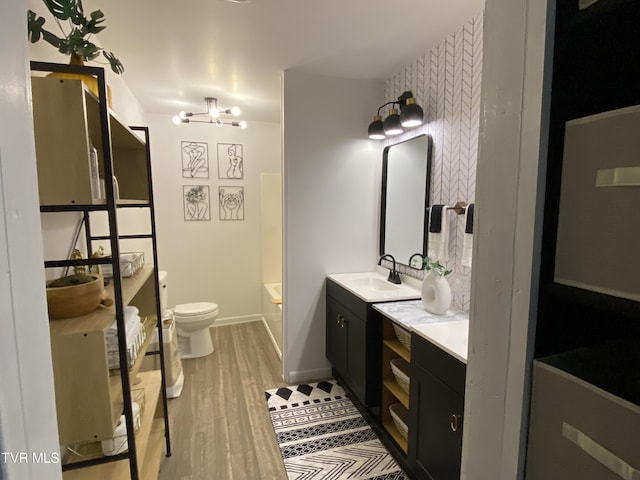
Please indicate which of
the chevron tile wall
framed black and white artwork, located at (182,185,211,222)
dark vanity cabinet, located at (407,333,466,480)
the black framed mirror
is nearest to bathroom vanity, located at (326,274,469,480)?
dark vanity cabinet, located at (407,333,466,480)

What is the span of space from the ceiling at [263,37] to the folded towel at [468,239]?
108cm

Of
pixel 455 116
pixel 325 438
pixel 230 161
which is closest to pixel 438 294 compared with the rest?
pixel 455 116

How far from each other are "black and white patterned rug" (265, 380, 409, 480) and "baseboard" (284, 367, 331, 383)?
0.10 meters

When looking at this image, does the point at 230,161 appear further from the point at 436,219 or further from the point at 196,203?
the point at 436,219

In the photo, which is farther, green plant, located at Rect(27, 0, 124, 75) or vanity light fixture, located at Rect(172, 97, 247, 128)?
vanity light fixture, located at Rect(172, 97, 247, 128)

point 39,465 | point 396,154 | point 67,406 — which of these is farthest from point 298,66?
point 39,465

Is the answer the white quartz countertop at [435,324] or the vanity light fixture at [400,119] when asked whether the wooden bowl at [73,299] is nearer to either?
the white quartz countertop at [435,324]

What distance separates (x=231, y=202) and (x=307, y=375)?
220cm

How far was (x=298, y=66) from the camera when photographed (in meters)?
2.47

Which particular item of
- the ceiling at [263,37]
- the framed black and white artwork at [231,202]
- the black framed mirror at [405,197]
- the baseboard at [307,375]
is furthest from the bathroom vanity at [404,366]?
the framed black and white artwork at [231,202]

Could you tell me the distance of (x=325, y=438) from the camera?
209 centimetres

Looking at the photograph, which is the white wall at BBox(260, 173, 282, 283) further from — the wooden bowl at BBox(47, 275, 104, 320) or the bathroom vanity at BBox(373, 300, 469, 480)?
the wooden bowl at BBox(47, 275, 104, 320)

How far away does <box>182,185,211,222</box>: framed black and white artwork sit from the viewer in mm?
3798

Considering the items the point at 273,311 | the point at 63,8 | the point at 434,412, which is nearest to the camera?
the point at 63,8
